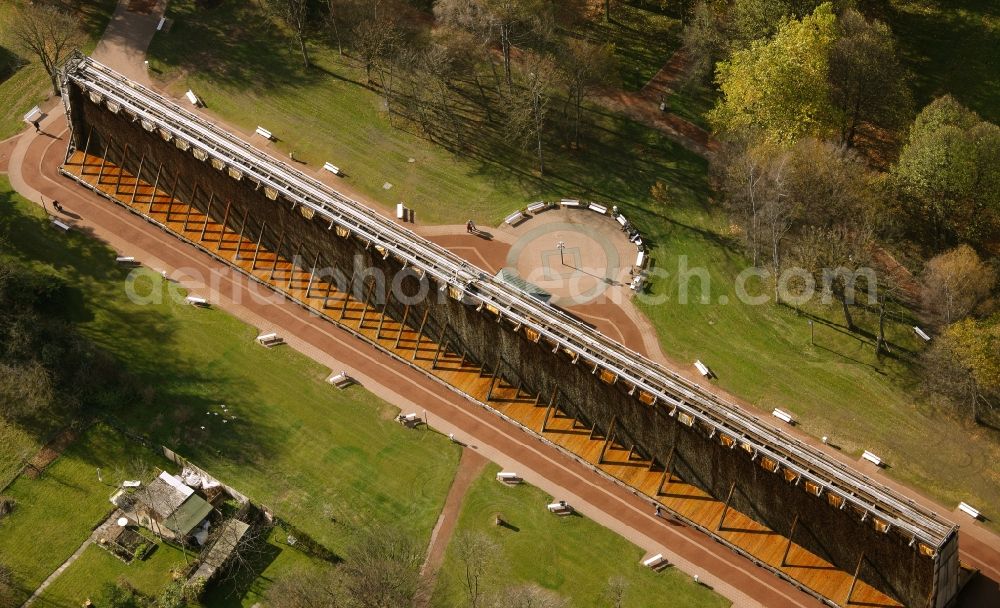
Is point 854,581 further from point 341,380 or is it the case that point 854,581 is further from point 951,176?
point 341,380

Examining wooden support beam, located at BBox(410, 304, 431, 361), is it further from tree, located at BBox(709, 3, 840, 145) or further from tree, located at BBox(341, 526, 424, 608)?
tree, located at BBox(709, 3, 840, 145)

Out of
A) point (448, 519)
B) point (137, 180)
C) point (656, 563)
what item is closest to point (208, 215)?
point (137, 180)

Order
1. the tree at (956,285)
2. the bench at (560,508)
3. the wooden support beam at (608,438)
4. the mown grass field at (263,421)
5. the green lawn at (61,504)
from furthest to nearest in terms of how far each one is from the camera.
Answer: the tree at (956,285) < the wooden support beam at (608,438) < the mown grass field at (263,421) < the bench at (560,508) < the green lawn at (61,504)

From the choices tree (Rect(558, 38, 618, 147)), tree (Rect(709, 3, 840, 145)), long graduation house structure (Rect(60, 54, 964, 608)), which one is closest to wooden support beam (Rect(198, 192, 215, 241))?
long graduation house structure (Rect(60, 54, 964, 608))

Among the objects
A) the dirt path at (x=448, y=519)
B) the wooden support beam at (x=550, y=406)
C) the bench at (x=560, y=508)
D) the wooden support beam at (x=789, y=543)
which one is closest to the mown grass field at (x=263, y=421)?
the dirt path at (x=448, y=519)

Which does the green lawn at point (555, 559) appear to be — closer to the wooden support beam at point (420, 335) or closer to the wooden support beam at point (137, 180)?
the wooden support beam at point (420, 335)

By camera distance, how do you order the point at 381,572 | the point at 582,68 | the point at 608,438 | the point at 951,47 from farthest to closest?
the point at 951,47 < the point at 582,68 < the point at 608,438 < the point at 381,572

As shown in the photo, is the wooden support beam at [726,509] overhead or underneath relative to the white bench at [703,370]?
underneath

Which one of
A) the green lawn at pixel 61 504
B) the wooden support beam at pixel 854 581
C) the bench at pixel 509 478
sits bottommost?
the green lawn at pixel 61 504
